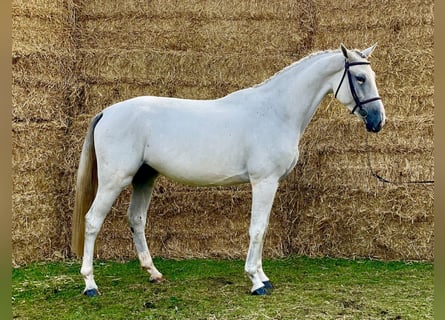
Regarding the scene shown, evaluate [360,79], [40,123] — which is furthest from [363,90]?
[40,123]

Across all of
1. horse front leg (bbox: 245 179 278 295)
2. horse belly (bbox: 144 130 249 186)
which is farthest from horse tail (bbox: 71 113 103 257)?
horse front leg (bbox: 245 179 278 295)

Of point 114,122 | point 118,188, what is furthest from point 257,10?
point 118,188

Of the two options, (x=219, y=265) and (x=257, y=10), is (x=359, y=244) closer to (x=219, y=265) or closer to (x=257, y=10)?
(x=219, y=265)

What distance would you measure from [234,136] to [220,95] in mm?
1342

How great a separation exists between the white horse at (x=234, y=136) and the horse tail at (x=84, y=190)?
3cm

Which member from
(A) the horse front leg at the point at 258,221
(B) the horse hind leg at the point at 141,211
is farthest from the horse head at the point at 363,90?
(B) the horse hind leg at the point at 141,211

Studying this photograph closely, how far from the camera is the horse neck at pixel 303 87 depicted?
139 inches

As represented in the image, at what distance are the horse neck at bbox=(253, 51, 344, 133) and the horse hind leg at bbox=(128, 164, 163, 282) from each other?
113 centimetres

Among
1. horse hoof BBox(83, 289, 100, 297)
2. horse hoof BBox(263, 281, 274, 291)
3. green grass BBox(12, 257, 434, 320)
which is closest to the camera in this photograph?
green grass BBox(12, 257, 434, 320)

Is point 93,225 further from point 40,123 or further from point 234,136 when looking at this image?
point 40,123

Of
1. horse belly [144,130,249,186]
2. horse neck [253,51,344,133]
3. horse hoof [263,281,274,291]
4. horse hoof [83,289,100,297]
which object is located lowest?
horse hoof [83,289,100,297]

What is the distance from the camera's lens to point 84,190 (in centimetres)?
364

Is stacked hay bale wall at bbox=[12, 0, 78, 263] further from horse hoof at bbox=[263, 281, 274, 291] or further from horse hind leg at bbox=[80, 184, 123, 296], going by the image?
horse hoof at bbox=[263, 281, 274, 291]

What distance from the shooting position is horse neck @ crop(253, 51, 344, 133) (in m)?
3.52
